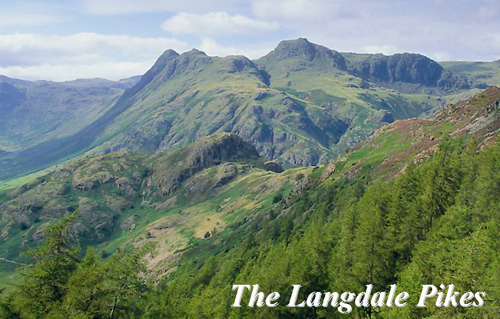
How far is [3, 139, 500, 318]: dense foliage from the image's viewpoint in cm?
4275

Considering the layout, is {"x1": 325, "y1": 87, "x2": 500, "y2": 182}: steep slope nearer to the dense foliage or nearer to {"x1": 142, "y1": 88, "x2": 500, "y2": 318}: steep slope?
{"x1": 142, "y1": 88, "x2": 500, "y2": 318}: steep slope

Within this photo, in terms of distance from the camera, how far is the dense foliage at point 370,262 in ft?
140

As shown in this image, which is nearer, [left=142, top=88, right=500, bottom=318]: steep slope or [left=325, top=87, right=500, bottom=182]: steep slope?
[left=142, top=88, right=500, bottom=318]: steep slope

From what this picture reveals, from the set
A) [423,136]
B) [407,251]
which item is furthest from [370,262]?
[423,136]

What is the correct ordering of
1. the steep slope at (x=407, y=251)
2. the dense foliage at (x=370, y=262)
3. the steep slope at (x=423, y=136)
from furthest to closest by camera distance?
the steep slope at (x=423, y=136) < the dense foliage at (x=370, y=262) < the steep slope at (x=407, y=251)

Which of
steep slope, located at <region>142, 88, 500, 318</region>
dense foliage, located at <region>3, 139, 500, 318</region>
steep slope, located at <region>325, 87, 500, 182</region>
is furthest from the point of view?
steep slope, located at <region>325, 87, 500, 182</region>

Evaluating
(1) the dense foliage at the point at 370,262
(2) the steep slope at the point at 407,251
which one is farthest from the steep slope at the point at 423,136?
(1) the dense foliage at the point at 370,262

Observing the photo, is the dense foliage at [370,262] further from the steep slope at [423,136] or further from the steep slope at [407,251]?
the steep slope at [423,136]

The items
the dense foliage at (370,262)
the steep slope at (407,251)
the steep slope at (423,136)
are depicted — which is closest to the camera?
the steep slope at (407,251)

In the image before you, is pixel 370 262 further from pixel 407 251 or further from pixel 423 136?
pixel 423 136

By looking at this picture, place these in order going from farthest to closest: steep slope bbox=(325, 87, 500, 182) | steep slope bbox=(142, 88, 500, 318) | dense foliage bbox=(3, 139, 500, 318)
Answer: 1. steep slope bbox=(325, 87, 500, 182)
2. dense foliage bbox=(3, 139, 500, 318)
3. steep slope bbox=(142, 88, 500, 318)

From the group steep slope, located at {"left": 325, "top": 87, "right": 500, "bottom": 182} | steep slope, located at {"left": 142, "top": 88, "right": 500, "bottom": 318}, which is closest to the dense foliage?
steep slope, located at {"left": 142, "top": 88, "right": 500, "bottom": 318}

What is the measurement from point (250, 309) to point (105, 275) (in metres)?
22.2

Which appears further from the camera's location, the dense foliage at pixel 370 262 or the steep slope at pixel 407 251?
the dense foliage at pixel 370 262
